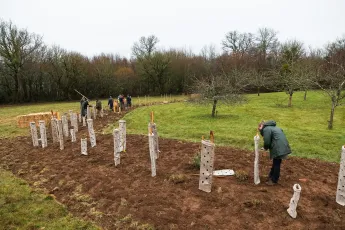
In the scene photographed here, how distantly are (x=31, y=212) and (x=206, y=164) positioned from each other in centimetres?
422

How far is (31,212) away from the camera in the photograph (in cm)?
620

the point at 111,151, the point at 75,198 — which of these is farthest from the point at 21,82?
the point at 75,198

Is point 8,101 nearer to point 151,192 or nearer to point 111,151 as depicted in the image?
point 111,151

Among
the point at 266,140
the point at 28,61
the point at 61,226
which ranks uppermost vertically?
the point at 28,61

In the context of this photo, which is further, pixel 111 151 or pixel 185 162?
pixel 111 151

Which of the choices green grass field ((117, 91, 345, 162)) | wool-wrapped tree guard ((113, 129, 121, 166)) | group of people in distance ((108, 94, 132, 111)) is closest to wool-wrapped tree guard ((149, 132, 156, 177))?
wool-wrapped tree guard ((113, 129, 121, 166))

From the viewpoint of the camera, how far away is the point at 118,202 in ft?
20.7

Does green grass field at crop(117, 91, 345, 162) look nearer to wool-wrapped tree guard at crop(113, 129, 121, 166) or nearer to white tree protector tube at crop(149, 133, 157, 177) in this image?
wool-wrapped tree guard at crop(113, 129, 121, 166)

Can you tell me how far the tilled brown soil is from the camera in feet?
17.6

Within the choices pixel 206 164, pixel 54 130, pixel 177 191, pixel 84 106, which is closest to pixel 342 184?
pixel 206 164

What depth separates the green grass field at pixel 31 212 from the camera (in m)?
5.61

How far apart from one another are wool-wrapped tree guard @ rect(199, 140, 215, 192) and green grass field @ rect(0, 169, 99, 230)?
8.55 feet

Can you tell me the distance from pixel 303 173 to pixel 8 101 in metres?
44.4

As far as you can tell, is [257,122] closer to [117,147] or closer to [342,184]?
[117,147]
